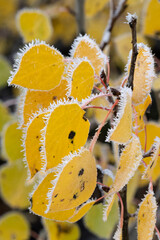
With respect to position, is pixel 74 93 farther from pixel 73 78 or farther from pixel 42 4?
pixel 42 4

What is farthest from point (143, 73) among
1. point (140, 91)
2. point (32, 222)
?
point (32, 222)

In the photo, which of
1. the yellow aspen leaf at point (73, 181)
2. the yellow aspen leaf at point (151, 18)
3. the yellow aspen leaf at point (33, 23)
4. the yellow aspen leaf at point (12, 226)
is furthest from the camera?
the yellow aspen leaf at point (12, 226)

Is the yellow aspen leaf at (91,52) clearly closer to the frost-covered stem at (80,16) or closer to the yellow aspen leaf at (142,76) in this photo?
the yellow aspen leaf at (142,76)

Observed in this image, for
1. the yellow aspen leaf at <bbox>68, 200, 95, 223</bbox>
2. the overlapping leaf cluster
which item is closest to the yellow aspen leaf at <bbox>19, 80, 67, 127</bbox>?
the overlapping leaf cluster

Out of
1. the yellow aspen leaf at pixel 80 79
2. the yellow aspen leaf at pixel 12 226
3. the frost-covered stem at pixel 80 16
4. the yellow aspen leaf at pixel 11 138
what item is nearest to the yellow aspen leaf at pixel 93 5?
the frost-covered stem at pixel 80 16

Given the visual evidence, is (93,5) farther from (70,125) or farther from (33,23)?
(70,125)

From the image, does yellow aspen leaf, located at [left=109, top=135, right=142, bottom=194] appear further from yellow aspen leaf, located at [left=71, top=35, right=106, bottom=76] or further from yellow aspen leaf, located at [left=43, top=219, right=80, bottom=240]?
yellow aspen leaf, located at [left=43, top=219, right=80, bottom=240]

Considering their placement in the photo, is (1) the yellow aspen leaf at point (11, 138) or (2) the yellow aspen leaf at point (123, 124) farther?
(1) the yellow aspen leaf at point (11, 138)
